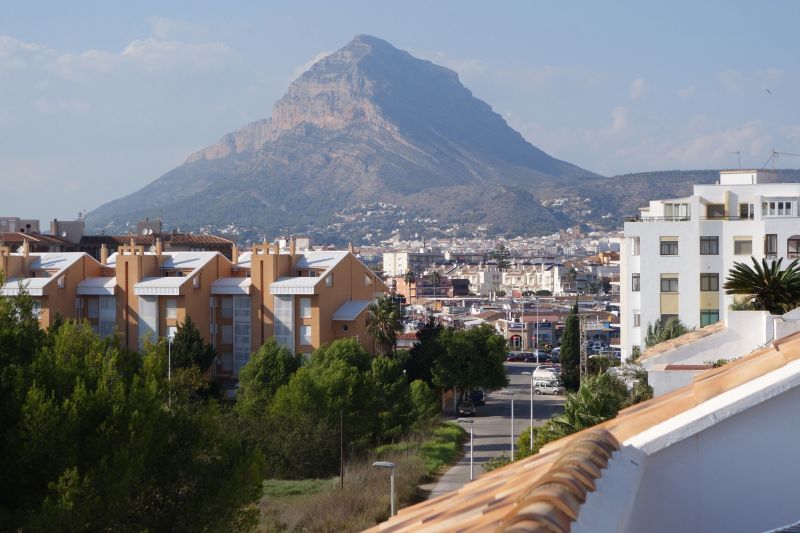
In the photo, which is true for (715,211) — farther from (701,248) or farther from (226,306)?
(226,306)

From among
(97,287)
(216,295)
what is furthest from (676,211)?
(97,287)

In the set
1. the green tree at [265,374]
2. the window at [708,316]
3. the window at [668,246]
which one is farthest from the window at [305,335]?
the window at [708,316]

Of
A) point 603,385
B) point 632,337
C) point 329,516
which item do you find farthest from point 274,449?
point 603,385

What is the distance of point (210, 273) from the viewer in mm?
55969

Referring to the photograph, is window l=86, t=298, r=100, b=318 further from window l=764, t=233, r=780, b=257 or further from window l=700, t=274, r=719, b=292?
window l=764, t=233, r=780, b=257

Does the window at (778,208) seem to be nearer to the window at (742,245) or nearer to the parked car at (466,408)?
the window at (742,245)

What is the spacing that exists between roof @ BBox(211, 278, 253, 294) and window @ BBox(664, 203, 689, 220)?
71.6 feet

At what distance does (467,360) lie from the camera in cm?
5481

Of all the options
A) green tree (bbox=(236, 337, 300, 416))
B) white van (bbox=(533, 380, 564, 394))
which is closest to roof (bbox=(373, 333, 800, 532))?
green tree (bbox=(236, 337, 300, 416))

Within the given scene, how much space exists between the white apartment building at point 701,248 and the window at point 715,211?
37 millimetres

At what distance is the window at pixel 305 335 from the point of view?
175 feet

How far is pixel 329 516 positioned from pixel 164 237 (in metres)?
78.0

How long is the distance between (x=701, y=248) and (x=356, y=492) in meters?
16.8

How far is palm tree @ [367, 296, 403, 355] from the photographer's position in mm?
53344
